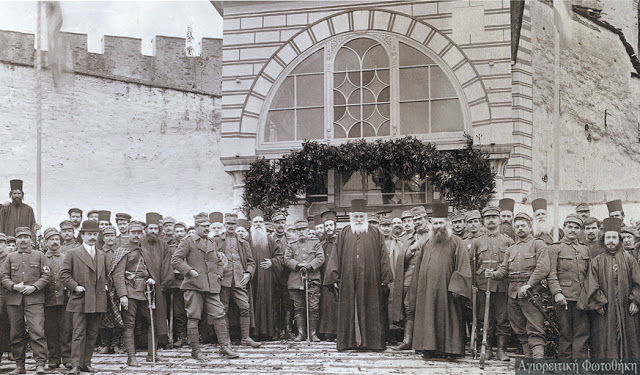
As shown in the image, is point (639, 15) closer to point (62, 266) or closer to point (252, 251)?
point (252, 251)

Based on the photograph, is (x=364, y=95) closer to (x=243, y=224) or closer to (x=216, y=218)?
(x=243, y=224)

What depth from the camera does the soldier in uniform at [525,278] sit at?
7.65 metres

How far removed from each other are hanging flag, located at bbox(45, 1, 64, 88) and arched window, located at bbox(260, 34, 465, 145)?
4.37 metres

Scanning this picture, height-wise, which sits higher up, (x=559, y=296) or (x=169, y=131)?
(x=169, y=131)

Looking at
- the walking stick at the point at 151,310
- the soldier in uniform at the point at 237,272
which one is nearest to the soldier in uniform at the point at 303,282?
the soldier in uniform at the point at 237,272

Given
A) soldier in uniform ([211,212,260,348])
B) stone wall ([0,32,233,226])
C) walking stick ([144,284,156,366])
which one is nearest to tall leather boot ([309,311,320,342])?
soldier in uniform ([211,212,260,348])

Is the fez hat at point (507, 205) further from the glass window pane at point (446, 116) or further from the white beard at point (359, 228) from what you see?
the glass window pane at point (446, 116)

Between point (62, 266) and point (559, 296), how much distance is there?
5.27 meters

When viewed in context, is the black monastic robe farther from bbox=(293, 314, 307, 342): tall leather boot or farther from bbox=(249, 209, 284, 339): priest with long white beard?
bbox=(249, 209, 284, 339): priest with long white beard

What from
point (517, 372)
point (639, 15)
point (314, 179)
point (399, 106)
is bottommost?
point (517, 372)

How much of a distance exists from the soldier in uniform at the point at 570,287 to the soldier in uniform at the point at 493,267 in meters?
0.71

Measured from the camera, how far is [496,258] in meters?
8.40

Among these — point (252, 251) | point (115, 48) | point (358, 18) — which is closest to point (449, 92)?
Answer: point (358, 18)

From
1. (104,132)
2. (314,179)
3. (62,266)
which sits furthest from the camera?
(104,132)
